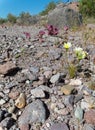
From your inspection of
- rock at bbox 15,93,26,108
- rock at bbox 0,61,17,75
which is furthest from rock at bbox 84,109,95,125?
rock at bbox 0,61,17,75

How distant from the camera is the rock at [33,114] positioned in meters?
3.68

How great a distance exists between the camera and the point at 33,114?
3.74 metres

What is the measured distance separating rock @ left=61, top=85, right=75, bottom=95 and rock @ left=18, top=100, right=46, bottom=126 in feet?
1.33

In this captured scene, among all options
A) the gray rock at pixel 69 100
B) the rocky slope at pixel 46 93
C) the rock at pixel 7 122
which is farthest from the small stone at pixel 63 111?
the rock at pixel 7 122

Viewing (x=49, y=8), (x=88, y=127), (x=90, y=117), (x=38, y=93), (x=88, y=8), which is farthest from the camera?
(x=49, y=8)

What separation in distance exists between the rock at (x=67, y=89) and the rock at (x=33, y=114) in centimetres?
41

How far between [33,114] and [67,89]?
645 mm

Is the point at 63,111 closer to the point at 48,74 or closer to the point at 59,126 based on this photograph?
the point at 59,126

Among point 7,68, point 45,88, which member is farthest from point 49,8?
point 45,88

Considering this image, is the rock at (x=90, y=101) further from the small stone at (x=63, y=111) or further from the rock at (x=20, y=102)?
the rock at (x=20, y=102)

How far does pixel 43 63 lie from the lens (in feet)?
17.1

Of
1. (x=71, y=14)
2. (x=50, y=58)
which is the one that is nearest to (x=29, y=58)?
(x=50, y=58)

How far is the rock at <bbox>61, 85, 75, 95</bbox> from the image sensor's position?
410cm

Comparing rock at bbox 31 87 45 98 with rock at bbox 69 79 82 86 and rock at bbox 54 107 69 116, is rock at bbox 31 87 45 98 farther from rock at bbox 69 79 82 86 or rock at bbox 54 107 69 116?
rock at bbox 69 79 82 86
